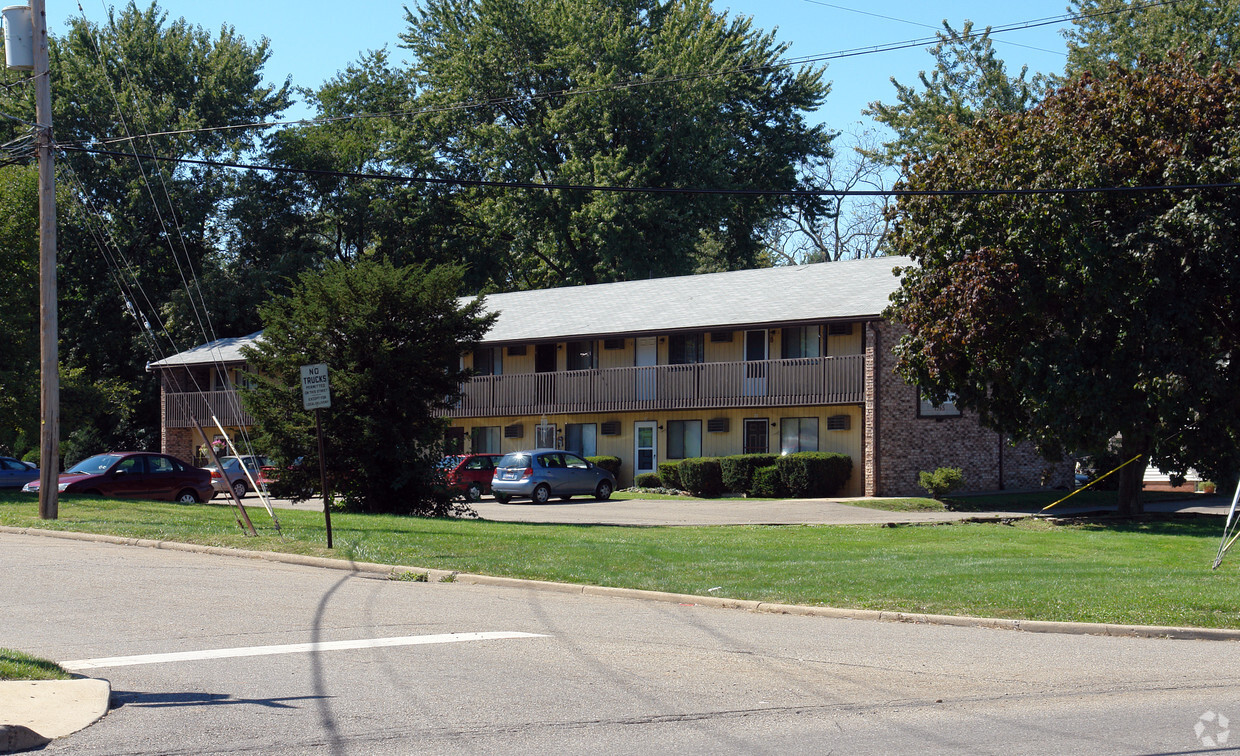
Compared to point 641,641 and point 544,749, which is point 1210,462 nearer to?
point 641,641

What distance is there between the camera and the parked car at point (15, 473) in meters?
35.7

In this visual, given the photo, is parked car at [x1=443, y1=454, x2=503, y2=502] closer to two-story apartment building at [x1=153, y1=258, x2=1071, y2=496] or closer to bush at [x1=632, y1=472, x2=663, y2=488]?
two-story apartment building at [x1=153, y1=258, x2=1071, y2=496]

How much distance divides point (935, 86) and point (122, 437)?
41332 mm

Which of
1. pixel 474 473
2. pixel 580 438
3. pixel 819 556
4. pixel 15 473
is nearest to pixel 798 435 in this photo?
pixel 580 438

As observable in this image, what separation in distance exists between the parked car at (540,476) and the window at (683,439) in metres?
5.39

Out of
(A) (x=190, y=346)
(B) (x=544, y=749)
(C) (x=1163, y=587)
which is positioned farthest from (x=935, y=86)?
(B) (x=544, y=749)

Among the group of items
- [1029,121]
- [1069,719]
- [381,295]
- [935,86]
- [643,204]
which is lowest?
[1069,719]

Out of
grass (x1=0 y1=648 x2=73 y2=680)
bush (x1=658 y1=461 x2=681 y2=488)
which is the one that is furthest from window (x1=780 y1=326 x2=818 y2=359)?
grass (x1=0 y1=648 x2=73 y2=680)

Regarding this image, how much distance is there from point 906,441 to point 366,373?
1869cm

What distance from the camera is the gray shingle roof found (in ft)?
125

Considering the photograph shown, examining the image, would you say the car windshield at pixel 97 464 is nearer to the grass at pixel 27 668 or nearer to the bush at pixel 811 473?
the bush at pixel 811 473

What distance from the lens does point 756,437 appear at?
39781mm

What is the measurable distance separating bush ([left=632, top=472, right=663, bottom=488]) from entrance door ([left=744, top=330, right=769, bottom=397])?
4185 millimetres

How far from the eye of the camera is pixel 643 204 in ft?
176
